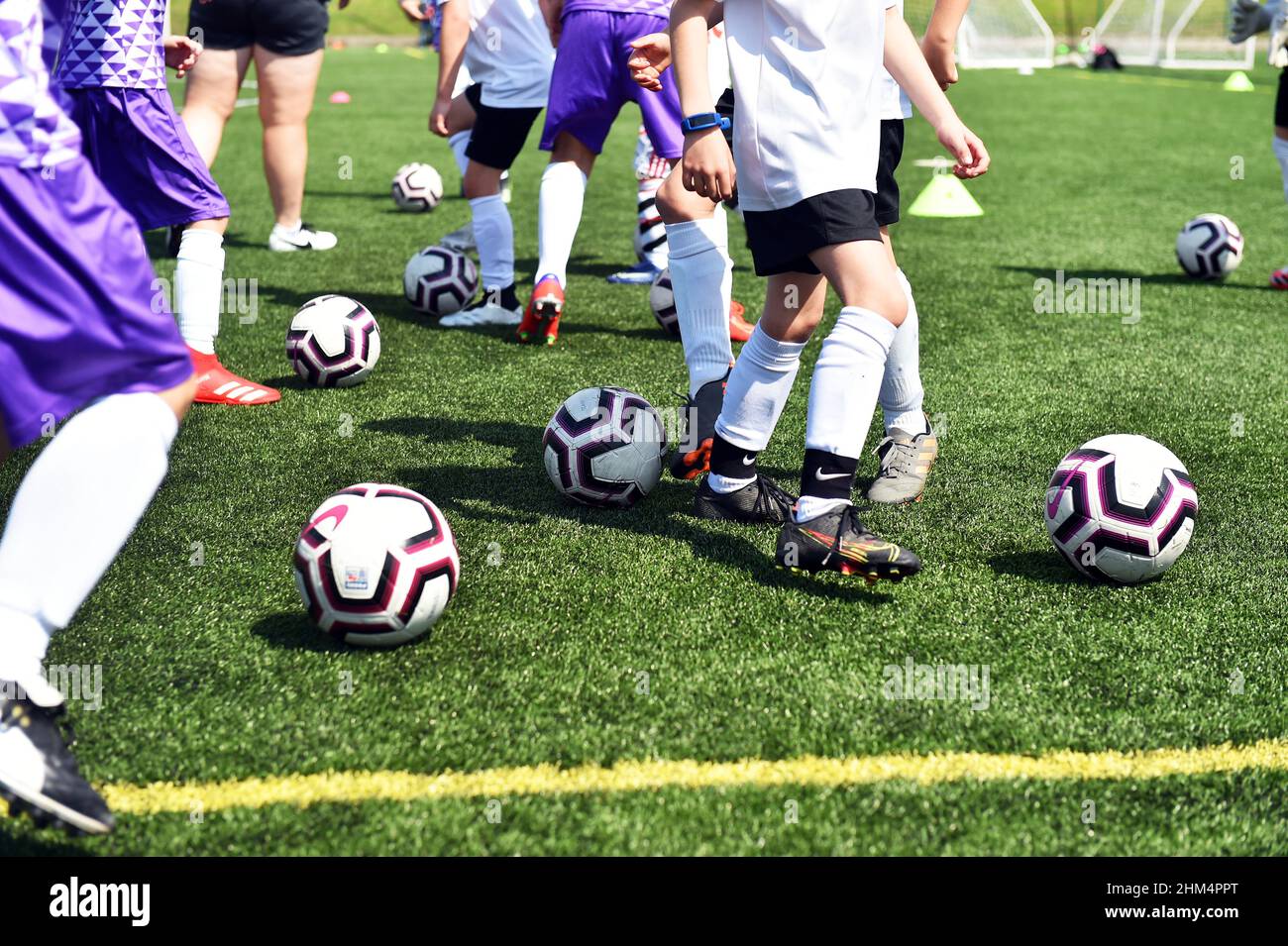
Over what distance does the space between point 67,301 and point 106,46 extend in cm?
254

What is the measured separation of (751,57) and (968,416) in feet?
7.20

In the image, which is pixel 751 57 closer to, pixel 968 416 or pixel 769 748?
pixel 769 748

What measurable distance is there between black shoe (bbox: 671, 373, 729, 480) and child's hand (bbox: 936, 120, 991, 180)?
1.13m

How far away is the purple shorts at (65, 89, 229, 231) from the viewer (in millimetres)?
4301

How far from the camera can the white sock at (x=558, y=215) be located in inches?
234

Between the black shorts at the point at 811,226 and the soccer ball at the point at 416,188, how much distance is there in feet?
22.4

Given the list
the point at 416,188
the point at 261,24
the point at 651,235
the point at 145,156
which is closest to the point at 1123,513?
the point at 145,156

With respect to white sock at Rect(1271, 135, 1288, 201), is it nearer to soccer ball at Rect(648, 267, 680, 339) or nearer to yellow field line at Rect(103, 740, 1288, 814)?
soccer ball at Rect(648, 267, 680, 339)

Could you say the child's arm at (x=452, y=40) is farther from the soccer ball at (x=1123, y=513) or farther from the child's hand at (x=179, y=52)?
the soccer ball at (x=1123, y=513)

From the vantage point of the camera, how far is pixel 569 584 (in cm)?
339

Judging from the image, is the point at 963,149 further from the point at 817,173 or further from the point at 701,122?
the point at 701,122
